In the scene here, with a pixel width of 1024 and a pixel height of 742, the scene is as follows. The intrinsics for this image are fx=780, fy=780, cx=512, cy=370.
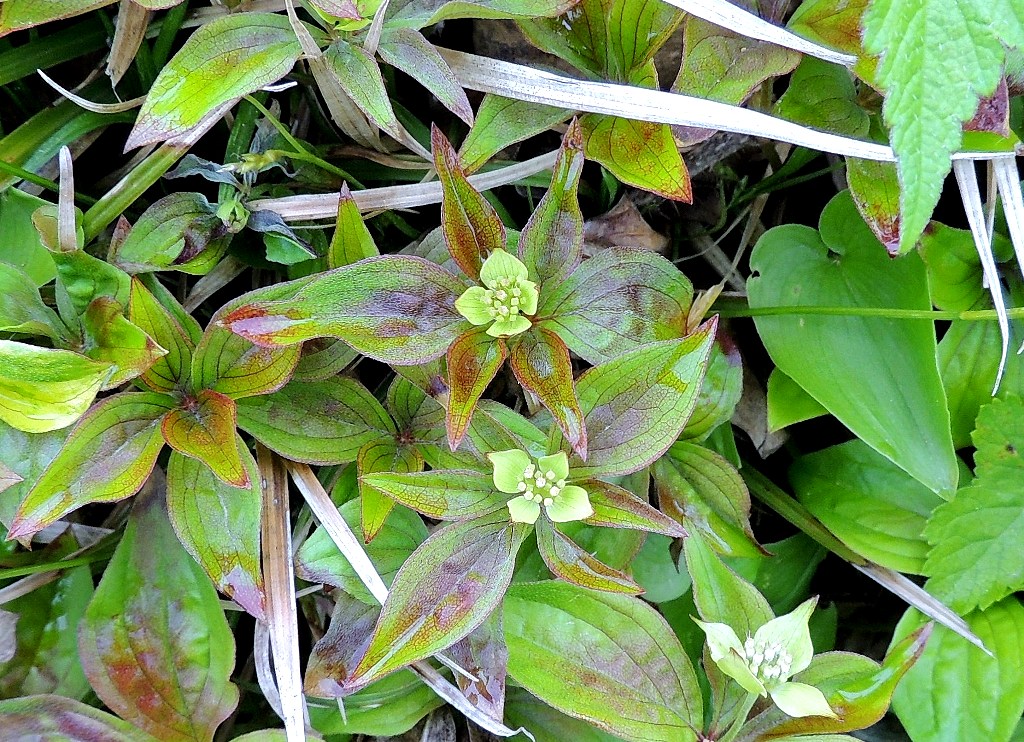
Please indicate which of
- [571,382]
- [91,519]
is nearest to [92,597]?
[91,519]

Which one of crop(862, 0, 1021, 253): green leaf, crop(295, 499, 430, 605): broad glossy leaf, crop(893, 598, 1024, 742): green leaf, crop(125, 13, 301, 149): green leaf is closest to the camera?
crop(862, 0, 1021, 253): green leaf

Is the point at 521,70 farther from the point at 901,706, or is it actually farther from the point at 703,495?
the point at 901,706

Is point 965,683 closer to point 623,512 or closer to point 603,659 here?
point 603,659

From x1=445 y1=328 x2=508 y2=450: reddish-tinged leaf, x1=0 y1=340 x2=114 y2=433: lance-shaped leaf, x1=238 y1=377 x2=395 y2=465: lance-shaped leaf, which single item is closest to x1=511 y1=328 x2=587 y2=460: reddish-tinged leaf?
x1=445 y1=328 x2=508 y2=450: reddish-tinged leaf

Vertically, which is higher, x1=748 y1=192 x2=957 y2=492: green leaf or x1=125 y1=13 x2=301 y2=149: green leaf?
x1=125 y1=13 x2=301 y2=149: green leaf

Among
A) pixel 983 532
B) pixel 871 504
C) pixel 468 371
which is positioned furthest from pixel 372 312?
pixel 983 532

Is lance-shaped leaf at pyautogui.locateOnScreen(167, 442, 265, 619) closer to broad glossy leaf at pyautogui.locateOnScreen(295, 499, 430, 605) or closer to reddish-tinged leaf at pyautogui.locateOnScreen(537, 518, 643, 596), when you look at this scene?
broad glossy leaf at pyautogui.locateOnScreen(295, 499, 430, 605)
